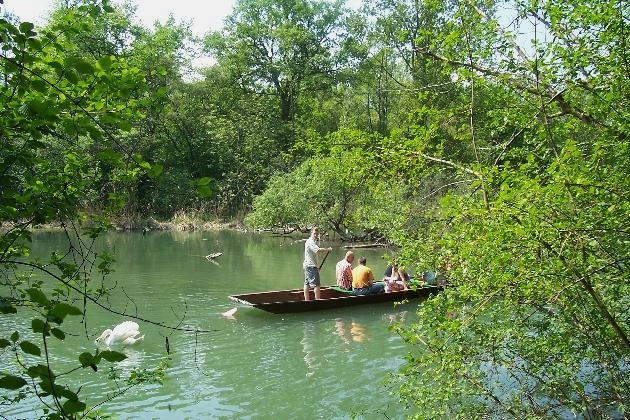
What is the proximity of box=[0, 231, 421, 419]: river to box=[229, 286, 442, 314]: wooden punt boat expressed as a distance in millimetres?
143

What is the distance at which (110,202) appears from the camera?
8.92ft

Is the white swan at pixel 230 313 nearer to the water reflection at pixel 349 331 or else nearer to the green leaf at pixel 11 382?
the water reflection at pixel 349 331

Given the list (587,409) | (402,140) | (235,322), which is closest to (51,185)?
(402,140)

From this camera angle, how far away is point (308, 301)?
1080cm

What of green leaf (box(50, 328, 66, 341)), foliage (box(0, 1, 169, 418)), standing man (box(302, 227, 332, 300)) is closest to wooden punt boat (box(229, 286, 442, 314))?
standing man (box(302, 227, 332, 300))

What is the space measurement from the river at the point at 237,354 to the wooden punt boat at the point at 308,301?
0.47ft

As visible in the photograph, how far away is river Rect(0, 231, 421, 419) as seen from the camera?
6.24 meters

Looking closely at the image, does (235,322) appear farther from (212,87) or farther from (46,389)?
(212,87)

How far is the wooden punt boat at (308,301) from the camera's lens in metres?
10.6

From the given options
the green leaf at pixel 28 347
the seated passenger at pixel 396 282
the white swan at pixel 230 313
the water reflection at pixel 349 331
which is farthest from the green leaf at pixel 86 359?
the seated passenger at pixel 396 282

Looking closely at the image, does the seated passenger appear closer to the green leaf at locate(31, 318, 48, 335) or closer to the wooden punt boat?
the wooden punt boat

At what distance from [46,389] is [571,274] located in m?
2.98

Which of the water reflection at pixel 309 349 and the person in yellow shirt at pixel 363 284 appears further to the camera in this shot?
the person in yellow shirt at pixel 363 284

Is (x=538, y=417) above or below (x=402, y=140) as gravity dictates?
below
